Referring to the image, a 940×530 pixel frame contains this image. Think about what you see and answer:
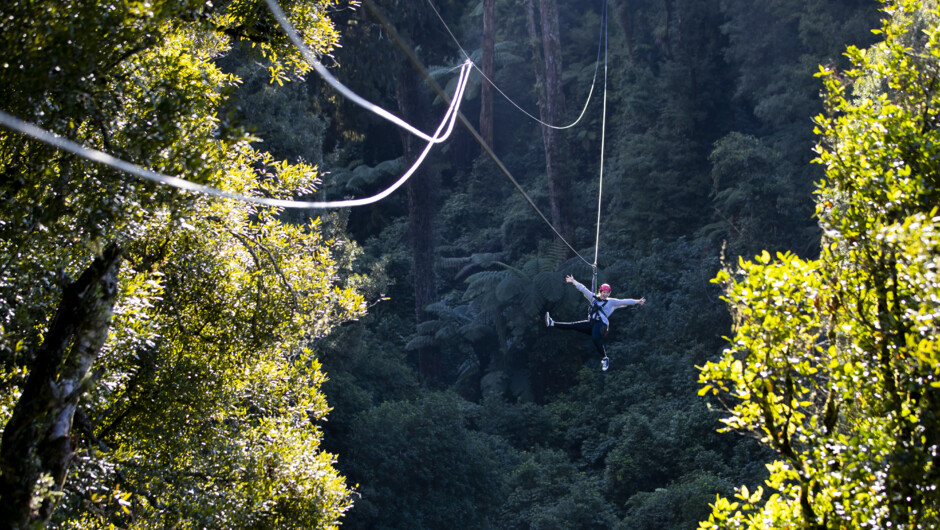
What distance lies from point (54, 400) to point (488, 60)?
2237 cm

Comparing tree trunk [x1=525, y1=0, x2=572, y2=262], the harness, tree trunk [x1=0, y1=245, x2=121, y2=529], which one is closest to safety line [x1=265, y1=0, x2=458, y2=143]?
tree trunk [x1=0, y1=245, x2=121, y2=529]

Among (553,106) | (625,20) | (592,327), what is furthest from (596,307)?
(625,20)

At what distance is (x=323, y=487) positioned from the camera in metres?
7.48

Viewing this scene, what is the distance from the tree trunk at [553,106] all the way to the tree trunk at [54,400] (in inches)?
761

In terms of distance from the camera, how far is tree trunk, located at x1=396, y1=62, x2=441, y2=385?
22.8 m

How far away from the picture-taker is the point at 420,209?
76.5 ft

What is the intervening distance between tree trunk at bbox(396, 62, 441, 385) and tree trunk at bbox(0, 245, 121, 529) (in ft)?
58.4

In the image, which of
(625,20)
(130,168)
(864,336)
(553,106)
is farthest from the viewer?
(625,20)

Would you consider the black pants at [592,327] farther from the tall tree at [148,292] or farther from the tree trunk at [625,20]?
the tree trunk at [625,20]

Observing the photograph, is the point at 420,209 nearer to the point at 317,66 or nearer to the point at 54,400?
the point at 317,66

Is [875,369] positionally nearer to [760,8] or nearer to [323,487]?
[323,487]

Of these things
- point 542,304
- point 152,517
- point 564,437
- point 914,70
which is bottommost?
point 152,517

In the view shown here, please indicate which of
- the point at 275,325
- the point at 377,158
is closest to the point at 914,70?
the point at 275,325

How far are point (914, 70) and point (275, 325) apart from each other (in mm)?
5196
